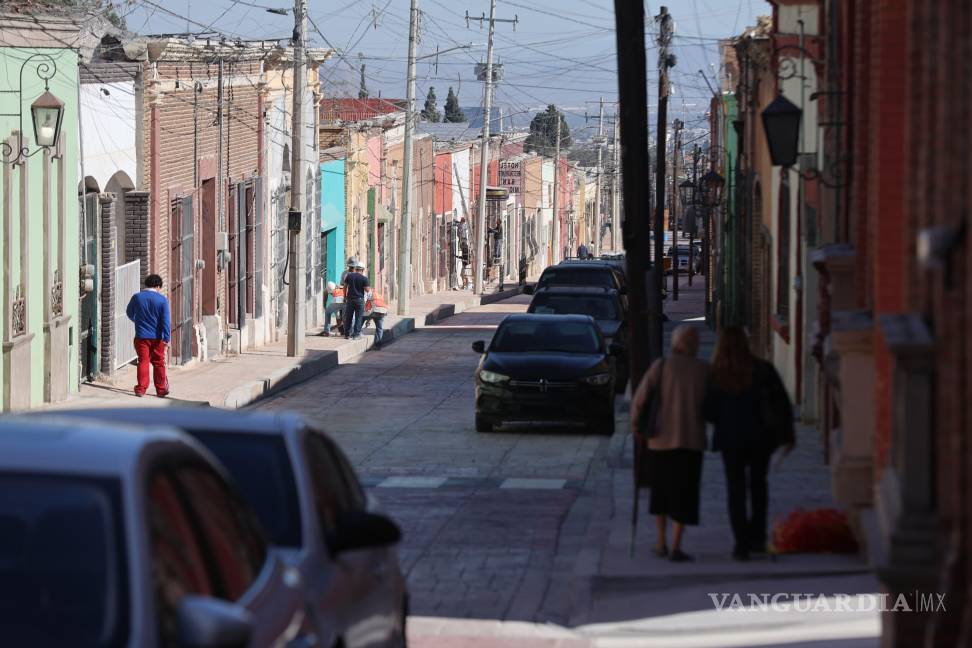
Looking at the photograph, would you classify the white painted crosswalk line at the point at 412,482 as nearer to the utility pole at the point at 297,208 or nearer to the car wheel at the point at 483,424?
the car wheel at the point at 483,424

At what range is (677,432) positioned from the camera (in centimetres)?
1185

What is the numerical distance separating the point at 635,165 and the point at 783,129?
4.77 ft

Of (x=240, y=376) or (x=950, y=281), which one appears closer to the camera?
(x=950, y=281)

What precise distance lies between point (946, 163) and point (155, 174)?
22188 millimetres

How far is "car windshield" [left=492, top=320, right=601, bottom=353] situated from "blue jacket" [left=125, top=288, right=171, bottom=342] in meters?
4.49

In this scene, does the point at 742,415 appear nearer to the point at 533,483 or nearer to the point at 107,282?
the point at 533,483

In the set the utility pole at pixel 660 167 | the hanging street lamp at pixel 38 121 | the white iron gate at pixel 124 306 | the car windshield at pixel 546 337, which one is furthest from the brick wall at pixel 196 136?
the utility pole at pixel 660 167

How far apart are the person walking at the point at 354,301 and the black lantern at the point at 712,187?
25.0 ft

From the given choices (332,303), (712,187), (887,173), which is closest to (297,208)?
(332,303)

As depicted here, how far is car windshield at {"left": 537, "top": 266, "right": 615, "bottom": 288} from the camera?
3569 centimetres

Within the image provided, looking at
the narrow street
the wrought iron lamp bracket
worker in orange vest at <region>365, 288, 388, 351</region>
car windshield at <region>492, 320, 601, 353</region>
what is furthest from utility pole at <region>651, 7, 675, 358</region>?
the wrought iron lamp bracket

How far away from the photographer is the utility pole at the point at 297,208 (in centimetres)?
3191

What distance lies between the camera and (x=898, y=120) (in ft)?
34.6

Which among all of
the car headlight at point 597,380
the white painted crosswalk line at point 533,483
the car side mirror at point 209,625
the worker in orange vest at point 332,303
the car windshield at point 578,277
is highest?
the car windshield at point 578,277
